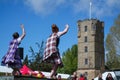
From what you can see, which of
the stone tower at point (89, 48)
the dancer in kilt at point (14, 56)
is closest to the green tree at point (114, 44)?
the stone tower at point (89, 48)

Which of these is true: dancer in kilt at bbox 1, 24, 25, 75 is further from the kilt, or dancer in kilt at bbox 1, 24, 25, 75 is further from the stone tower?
the stone tower

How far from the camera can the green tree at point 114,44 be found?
252 ft

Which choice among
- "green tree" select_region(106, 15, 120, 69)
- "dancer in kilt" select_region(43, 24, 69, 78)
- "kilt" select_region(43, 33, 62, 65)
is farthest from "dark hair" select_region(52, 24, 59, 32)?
"green tree" select_region(106, 15, 120, 69)

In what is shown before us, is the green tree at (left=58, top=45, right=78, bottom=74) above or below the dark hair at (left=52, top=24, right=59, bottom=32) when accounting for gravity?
above

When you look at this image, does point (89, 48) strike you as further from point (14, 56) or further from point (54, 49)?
point (54, 49)

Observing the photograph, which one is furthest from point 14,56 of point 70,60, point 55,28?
point 70,60

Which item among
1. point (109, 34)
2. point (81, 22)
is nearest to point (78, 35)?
point (81, 22)

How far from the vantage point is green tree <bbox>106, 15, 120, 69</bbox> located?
7694cm

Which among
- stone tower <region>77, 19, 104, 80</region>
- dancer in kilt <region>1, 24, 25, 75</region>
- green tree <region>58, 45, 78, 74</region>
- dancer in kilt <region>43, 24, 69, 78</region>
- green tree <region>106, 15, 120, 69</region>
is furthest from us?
green tree <region>58, 45, 78, 74</region>

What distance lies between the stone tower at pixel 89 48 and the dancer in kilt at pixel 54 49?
357 feet

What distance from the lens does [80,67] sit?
12244cm

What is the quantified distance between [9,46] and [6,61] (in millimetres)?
514

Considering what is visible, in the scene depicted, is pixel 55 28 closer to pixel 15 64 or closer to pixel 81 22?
pixel 15 64

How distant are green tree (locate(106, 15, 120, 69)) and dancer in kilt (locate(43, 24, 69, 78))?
65.2 m
